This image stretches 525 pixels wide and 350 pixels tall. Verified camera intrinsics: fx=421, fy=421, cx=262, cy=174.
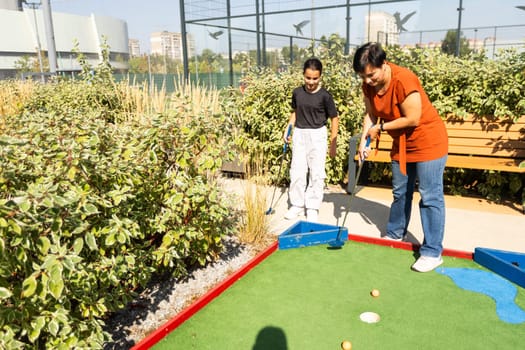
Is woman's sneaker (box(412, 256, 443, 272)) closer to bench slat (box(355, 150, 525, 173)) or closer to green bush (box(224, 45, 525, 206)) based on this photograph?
bench slat (box(355, 150, 525, 173))

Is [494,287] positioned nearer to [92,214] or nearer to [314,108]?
[314,108]

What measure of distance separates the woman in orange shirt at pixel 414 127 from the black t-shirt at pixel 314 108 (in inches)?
36.4

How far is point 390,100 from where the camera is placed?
3.27 m

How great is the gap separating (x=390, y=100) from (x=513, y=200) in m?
3.24

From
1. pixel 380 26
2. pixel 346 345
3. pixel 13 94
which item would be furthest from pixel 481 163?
pixel 380 26

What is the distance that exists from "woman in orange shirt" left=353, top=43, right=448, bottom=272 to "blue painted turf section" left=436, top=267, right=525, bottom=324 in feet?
0.63

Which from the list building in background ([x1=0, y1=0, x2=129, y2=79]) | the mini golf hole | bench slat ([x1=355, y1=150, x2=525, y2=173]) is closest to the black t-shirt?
bench slat ([x1=355, y1=150, x2=525, y2=173])

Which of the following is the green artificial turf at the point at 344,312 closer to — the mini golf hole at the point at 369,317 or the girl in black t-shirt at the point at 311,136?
the mini golf hole at the point at 369,317

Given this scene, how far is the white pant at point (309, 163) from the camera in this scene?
4.61 m

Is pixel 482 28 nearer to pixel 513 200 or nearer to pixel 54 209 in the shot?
pixel 513 200

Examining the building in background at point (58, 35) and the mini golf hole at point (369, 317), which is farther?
the building in background at point (58, 35)

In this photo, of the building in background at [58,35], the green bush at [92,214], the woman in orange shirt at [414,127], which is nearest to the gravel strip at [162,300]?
the green bush at [92,214]

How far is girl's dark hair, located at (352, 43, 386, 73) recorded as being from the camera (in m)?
3.07

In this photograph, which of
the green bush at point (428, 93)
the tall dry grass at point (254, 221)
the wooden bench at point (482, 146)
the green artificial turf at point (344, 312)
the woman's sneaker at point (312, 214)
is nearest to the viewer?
the green artificial turf at point (344, 312)
